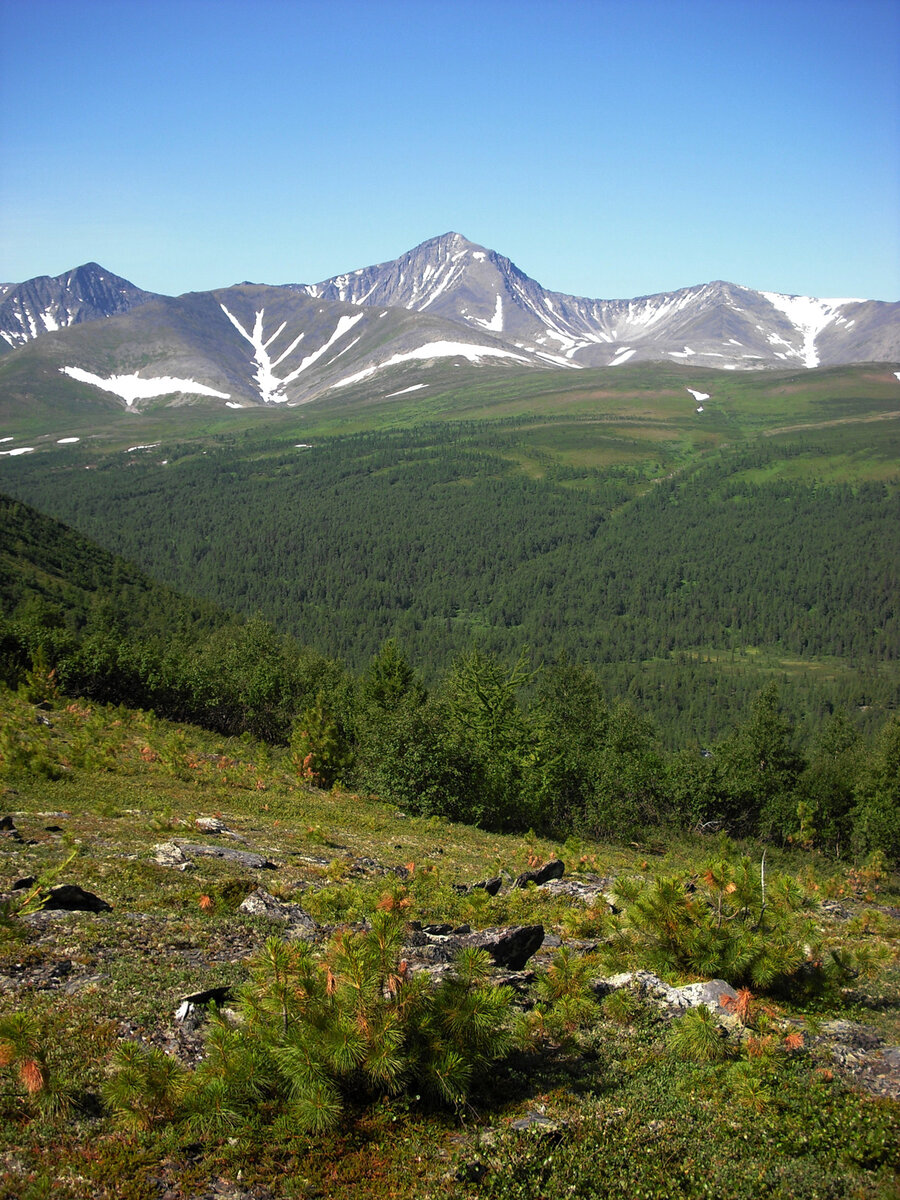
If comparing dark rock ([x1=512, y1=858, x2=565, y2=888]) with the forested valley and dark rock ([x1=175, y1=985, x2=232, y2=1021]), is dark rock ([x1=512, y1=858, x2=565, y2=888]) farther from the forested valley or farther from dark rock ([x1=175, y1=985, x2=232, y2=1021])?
the forested valley

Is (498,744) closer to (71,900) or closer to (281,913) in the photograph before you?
(281,913)

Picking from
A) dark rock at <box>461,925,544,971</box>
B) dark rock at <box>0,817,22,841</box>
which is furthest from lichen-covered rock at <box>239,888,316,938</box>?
dark rock at <box>0,817,22,841</box>

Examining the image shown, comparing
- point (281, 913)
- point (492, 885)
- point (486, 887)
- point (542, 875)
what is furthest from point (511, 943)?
point (542, 875)

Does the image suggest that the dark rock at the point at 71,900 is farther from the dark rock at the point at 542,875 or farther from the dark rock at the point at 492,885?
the dark rock at the point at 542,875

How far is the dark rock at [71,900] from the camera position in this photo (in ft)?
40.0

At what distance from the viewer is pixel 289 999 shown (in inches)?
315

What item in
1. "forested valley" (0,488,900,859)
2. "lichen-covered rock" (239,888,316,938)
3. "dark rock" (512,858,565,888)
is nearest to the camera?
"lichen-covered rock" (239,888,316,938)

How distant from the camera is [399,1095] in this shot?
26.9ft

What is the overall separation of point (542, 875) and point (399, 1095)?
500 inches

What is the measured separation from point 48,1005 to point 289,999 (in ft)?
11.8

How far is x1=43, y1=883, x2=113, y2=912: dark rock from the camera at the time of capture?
1219 centimetres

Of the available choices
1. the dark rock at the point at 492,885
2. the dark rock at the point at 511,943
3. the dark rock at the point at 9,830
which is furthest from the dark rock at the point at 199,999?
the dark rock at the point at 492,885

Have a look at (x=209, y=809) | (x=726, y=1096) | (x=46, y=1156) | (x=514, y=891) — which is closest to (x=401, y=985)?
(x=46, y=1156)

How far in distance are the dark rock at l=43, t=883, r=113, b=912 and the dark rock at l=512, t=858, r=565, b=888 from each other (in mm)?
9975
